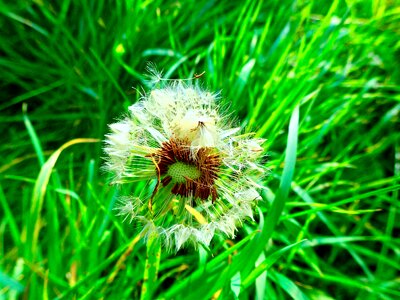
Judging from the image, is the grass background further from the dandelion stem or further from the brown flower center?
the brown flower center

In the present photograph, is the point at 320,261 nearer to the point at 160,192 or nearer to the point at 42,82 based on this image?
the point at 160,192

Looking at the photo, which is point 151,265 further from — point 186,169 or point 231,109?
point 231,109

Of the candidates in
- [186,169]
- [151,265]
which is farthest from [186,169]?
[151,265]

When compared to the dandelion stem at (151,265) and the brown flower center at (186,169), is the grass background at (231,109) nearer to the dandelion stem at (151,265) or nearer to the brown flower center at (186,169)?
the dandelion stem at (151,265)

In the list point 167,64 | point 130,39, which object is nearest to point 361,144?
point 167,64

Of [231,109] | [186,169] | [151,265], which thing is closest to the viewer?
[186,169]

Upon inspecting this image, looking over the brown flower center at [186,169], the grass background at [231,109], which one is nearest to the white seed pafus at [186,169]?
the brown flower center at [186,169]

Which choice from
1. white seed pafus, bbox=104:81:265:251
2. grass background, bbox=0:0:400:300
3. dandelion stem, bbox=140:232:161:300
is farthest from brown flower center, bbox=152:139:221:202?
grass background, bbox=0:0:400:300
